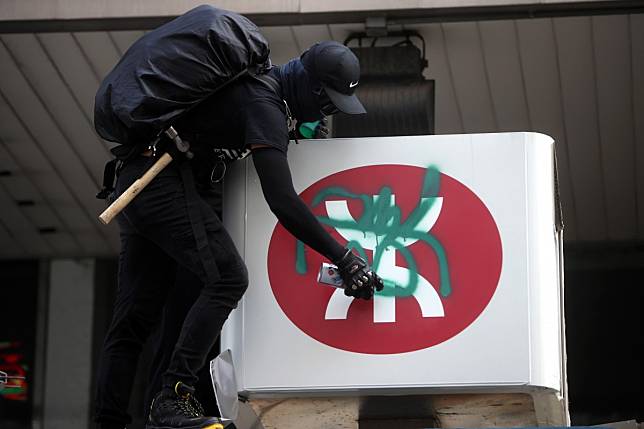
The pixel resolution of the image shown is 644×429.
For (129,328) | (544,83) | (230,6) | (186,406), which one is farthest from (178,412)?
(544,83)

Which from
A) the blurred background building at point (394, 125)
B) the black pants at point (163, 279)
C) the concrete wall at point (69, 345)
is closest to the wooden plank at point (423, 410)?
the black pants at point (163, 279)

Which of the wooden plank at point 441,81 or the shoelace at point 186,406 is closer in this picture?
the shoelace at point 186,406

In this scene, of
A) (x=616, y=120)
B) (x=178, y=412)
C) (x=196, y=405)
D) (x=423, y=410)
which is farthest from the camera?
(x=616, y=120)

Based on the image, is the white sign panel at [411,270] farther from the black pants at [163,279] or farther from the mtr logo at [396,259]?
the black pants at [163,279]

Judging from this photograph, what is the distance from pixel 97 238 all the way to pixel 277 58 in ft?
10.9

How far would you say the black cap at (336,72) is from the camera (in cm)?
441

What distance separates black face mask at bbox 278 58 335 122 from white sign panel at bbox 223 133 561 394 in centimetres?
15

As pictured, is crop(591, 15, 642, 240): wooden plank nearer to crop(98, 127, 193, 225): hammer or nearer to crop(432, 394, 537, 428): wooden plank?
crop(432, 394, 537, 428): wooden plank

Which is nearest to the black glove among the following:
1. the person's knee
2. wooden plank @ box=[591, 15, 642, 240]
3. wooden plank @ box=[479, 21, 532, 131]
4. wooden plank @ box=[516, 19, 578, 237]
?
the person's knee

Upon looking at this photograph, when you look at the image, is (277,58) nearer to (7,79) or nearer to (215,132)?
(7,79)

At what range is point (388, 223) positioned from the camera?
4527 millimetres

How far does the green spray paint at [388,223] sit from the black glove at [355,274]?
0.16m

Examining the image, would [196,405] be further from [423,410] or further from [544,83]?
[544,83]

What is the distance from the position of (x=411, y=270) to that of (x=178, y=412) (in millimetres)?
910
